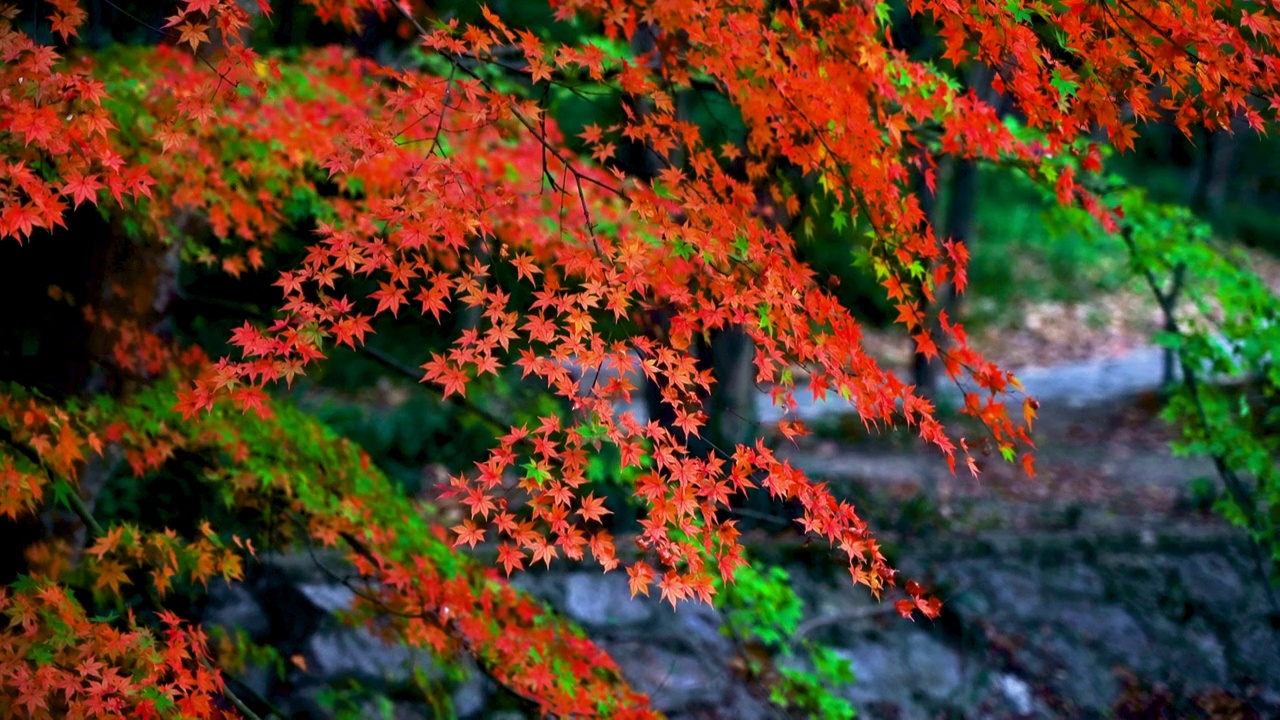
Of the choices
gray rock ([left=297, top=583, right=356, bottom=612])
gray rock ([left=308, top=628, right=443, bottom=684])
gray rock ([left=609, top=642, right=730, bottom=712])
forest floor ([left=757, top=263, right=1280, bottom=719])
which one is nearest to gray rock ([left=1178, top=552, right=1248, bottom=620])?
forest floor ([left=757, top=263, right=1280, bottom=719])

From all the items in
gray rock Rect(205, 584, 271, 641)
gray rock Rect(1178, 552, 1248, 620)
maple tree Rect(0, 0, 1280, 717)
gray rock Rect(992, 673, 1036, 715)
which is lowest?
Result: gray rock Rect(992, 673, 1036, 715)

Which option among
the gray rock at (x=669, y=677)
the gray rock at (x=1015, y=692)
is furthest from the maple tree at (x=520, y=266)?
the gray rock at (x=1015, y=692)

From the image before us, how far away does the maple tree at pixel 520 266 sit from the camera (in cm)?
231

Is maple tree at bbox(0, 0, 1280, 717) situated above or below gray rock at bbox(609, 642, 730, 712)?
above

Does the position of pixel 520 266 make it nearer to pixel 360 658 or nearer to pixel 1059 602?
pixel 360 658

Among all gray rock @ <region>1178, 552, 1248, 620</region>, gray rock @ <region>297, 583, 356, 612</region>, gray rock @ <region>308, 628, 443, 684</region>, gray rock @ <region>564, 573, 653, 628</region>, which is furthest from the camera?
gray rock @ <region>1178, 552, 1248, 620</region>

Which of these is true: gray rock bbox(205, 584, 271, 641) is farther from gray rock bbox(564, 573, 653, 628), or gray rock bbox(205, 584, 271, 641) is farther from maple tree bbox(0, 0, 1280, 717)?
gray rock bbox(564, 573, 653, 628)

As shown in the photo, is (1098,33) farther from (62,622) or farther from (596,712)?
(62,622)

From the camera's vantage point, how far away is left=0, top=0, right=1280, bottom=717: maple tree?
2.31 m

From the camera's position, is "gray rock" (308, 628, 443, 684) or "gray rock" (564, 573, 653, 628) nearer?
"gray rock" (308, 628, 443, 684)

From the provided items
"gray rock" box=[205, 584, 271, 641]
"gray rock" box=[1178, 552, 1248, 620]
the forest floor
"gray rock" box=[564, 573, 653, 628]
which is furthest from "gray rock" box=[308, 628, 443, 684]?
"gray rock" box=[1178, 552, 1248, 620]

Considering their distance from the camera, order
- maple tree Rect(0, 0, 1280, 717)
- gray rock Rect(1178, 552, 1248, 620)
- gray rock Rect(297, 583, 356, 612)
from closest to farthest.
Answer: maple tree Rect(0, 0, 1280, 717)
gray rock Rect(297, 583, 356, 612)
gray rock Rect(1178, 552, 1248, 620)

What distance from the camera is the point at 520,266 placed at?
95.7 inches

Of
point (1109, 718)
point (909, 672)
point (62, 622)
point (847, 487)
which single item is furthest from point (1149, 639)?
point (62, 622)
